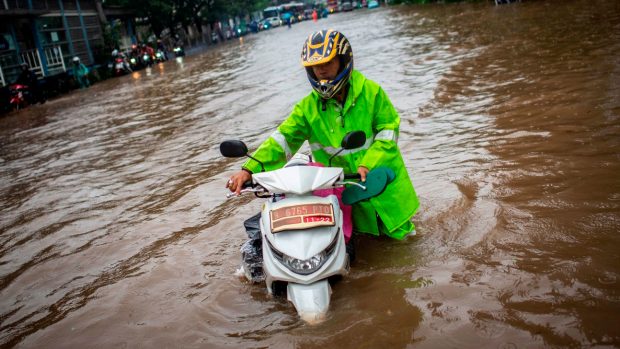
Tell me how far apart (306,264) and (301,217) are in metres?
0.27

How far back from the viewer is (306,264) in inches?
111

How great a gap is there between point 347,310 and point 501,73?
7.53 meters

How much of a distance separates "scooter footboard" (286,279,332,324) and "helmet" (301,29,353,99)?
131 centimetres

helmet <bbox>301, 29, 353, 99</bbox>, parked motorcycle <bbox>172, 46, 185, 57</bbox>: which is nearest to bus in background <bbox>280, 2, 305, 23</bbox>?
parked motorcycle <bbox>172, 46, 185, 57</bbox>

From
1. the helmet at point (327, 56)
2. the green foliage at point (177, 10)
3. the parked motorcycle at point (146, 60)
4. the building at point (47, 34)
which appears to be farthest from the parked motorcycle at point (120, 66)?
the helmet at point (327, 56)

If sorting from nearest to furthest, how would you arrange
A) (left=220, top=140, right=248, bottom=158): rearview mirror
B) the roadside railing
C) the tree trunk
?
(left=220, top=140, right=248, bottom=158): rearview mirror → the roadside railing → the tree trunk

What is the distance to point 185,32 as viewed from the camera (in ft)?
164

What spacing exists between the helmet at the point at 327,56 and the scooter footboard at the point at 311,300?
51.5 inches

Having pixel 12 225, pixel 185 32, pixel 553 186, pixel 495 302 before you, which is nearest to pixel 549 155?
pixel 553 186

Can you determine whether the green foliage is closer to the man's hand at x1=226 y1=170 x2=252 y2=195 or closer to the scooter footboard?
the man's hand at x1=226 y1=170 x2=252 y2=195

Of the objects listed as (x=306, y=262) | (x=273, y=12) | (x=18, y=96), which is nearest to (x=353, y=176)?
(x=306, y=262)

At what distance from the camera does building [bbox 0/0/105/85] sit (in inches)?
851

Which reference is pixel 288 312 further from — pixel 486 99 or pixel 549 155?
pixel 486 99

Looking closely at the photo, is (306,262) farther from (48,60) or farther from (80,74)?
(48,60)
